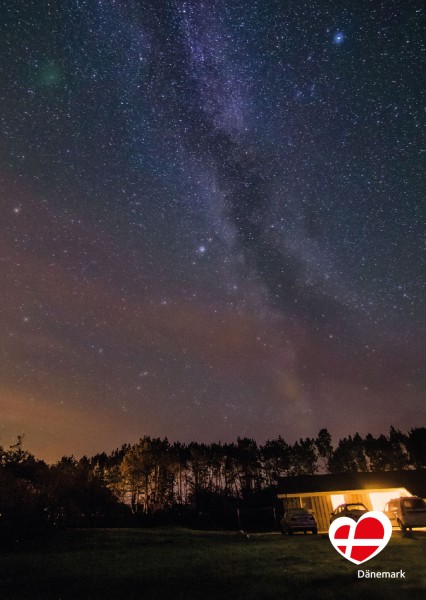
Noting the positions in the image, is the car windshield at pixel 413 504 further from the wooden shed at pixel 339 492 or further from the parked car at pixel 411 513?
the wooden shed at pixel 339 492

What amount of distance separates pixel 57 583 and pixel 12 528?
18.5m

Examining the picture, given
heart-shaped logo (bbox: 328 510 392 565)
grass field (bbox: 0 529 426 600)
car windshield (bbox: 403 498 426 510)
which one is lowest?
grass field (bbox: 0 529 426 600)

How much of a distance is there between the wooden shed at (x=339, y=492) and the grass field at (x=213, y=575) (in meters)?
18.8

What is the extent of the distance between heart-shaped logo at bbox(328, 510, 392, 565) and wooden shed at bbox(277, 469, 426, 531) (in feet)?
81.1

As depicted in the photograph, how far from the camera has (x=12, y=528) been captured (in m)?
22.7

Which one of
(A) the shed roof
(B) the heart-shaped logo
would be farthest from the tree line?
(B) the heart-shaped logo

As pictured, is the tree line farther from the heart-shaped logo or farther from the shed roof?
the heart-shaped logo

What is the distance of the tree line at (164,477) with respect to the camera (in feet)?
93.8

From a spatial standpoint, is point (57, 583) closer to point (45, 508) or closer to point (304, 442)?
point (45, 508)

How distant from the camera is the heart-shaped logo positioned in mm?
8648

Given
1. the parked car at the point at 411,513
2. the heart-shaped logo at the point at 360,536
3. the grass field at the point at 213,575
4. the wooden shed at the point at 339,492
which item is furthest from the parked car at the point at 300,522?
the heart-shaped logo at the point at 360,536

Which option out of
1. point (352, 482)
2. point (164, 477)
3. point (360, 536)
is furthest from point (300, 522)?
point (164, 477)

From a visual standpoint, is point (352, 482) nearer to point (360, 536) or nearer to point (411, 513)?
point (411, 513)

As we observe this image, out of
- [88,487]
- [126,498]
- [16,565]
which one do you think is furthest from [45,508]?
[126,498]
